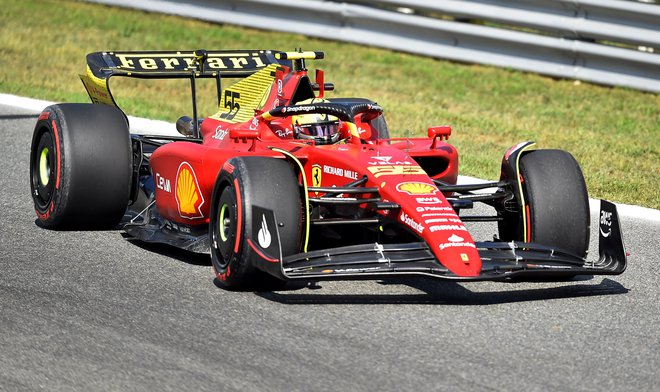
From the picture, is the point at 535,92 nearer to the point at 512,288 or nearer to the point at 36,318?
the point at 512,288

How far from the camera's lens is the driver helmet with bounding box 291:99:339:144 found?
25.8 feet

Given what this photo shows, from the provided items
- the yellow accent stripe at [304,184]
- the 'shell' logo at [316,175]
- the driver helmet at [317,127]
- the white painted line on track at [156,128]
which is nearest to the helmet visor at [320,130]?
the driver helmet at [317,127]

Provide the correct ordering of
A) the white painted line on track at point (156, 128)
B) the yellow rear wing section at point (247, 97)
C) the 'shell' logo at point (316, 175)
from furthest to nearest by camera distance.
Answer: the white painted line on track at point (156, 128)
the yellow rear wing section at point (247, 97)
the 'shell' logo at point (316, 175)

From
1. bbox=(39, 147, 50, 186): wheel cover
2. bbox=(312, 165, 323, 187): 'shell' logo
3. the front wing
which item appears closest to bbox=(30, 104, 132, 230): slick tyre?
bbox=(39, 147, 50, 186): wheel cover

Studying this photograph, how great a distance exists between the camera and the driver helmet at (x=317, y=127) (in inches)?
309

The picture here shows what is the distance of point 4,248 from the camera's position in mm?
7844

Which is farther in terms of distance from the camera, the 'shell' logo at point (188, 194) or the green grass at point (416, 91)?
the green grass at point (416, 91)

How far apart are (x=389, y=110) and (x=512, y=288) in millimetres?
6715

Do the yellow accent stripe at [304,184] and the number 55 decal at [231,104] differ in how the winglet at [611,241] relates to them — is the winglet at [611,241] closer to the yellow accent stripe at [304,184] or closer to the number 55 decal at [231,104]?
the yellow accent stripe at [304,184]

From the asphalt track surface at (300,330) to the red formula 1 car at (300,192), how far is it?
247 mm

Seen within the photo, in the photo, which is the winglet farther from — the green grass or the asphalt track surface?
the green grass

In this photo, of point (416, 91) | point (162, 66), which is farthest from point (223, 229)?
point (416, 91)

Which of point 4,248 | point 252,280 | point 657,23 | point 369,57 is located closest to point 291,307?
point 252,280

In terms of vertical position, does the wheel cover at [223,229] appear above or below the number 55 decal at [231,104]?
below
